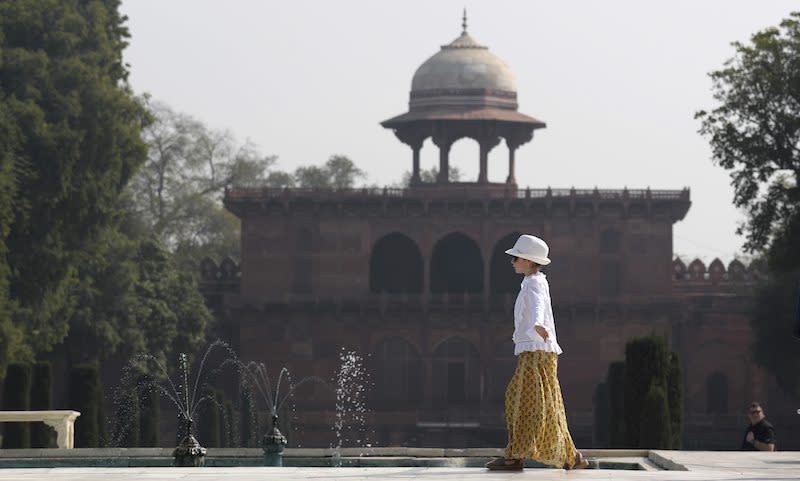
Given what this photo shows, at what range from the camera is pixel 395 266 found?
70.2 m

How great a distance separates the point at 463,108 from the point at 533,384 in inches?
2075

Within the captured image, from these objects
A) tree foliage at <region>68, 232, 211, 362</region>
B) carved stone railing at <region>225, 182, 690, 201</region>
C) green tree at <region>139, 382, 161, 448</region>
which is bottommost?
green tree at <region>139, 382, 161, 448</region>

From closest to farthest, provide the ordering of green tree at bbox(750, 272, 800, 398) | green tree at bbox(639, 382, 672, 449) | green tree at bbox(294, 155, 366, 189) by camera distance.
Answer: green tree at bbox(639, 382, 672, 449), green tree at bbox(750, 272, 800, 398), green tree at bbox(294, 155, 366, 189)

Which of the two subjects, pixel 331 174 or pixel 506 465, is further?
pixel 331 174

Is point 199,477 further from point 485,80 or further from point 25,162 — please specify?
point 485,80

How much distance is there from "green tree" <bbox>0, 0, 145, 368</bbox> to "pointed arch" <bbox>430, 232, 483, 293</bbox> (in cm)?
2296

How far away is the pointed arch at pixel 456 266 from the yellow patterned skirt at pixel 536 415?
5266cm

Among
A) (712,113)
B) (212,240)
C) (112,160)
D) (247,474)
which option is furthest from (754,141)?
(212,240)

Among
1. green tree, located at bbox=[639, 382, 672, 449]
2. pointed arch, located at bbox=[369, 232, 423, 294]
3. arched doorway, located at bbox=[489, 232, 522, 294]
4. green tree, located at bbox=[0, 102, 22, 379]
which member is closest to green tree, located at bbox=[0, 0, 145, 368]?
green tree, located at bbox=[0, 102, 22, 379]

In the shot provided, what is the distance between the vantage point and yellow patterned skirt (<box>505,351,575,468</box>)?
1750cm

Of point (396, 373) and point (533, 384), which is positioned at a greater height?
point (396, 373)

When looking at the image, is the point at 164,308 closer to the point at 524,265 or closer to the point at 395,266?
the point at 395,266

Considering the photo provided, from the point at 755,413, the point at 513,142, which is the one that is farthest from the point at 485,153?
the point at 755,413

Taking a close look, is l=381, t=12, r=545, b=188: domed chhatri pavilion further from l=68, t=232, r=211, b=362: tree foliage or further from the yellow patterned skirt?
the yellow patterned skirt
